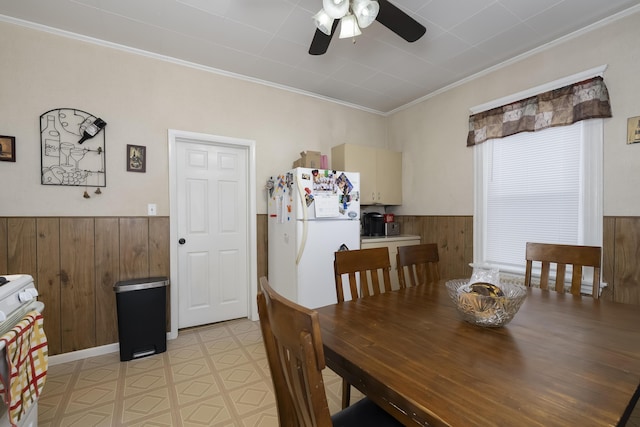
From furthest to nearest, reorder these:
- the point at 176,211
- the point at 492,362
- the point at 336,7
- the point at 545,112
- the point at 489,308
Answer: the point at 176,211 < the point at 545,112 < the point at 336,7 < the point at 489,308 < the point at 492,362

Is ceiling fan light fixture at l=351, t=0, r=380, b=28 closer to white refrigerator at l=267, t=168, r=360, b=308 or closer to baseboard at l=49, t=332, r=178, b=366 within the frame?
→ white refrigerator at l=267, t=168, r=360, b=308

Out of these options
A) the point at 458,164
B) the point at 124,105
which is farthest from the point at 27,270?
the point at 458,164

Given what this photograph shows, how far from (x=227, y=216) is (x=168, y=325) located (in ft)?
3.97

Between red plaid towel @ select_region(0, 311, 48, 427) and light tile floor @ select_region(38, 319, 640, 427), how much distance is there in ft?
2.21

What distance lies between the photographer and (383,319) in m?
1.20

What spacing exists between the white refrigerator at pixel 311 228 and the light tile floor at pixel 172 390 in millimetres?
697

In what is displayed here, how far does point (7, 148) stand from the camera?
217cm

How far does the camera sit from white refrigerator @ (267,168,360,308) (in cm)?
270

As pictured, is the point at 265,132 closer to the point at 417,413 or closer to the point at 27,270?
the point at 27,270

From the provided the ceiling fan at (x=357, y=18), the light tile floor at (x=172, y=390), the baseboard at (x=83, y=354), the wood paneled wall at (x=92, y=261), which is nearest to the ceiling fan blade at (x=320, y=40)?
the ceiling fan at (x=357, y=18)

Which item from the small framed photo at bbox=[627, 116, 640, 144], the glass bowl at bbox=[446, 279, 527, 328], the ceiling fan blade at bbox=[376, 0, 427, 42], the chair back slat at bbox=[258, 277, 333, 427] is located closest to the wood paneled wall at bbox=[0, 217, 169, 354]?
the chair back slat at bbox=[258, 277, 333, 427]

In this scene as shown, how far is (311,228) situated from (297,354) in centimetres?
206

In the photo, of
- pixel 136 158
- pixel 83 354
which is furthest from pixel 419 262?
pixel 83 354

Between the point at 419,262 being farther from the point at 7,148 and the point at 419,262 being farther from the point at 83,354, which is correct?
the point at 7,148
